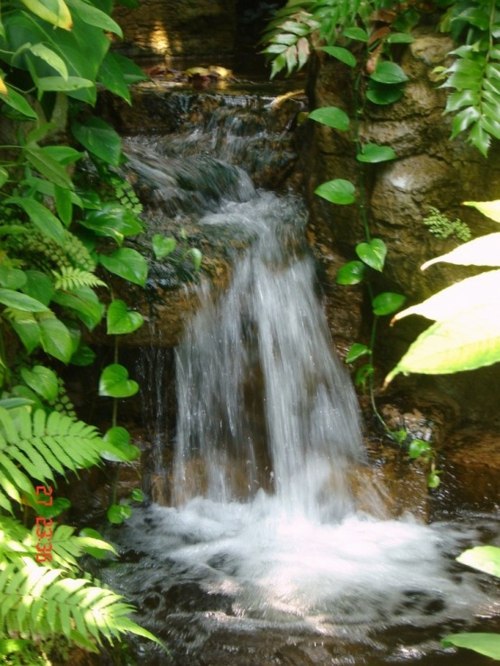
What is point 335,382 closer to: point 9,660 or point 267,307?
point 267,307

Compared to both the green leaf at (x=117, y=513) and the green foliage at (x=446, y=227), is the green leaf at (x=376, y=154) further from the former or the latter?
the green leaf at (x=117, y=513)

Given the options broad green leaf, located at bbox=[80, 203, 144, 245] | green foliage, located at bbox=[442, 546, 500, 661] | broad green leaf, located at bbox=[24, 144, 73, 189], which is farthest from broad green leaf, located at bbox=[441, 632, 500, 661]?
broad green leaf, located at bbox=[80, 203, 144, 245]

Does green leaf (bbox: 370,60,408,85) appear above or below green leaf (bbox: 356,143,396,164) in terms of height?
above

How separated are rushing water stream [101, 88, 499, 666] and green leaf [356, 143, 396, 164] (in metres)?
0.69

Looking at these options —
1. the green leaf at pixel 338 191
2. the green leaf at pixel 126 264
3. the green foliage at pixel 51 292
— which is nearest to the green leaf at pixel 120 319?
the green foliage at pixel 51 292

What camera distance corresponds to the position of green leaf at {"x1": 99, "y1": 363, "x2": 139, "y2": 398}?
2.89m

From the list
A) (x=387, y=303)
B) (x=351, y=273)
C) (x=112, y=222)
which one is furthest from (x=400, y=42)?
(x=112, y=222)

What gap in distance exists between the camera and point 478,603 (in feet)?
9.12

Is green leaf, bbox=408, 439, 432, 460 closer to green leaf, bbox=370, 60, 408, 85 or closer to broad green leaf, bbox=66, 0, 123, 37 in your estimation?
green leaf, bbox=370, 60, 408, 85

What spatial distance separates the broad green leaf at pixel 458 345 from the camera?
52 centimetres

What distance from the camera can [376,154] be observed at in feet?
11.5

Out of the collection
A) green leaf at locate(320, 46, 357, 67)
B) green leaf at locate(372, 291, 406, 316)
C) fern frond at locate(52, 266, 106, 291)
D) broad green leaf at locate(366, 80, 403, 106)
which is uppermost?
green leaf at locate(320, 46, 357, 67)

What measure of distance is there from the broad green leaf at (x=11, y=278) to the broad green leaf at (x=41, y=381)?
385mm

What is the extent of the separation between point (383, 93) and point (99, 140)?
1.55 meters
